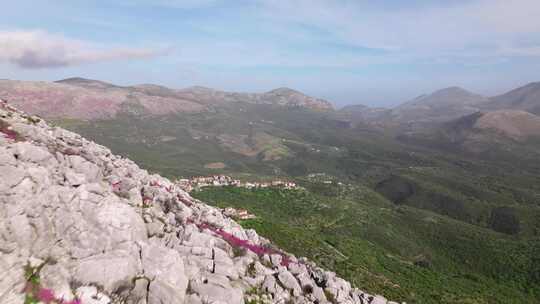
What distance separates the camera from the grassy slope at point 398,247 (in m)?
77.9

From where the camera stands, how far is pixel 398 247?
111 m

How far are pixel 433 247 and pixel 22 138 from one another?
381 feet

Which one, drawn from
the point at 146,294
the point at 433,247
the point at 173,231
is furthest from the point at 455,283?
the point at 146,294

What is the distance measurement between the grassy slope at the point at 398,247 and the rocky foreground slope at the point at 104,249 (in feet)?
111

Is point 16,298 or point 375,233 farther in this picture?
point 375,233

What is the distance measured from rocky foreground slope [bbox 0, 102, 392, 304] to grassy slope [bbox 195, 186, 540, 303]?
33.8m

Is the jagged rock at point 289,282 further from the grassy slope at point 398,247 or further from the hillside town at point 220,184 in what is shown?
the hillside town at point 220,184

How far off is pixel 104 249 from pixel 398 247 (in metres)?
100

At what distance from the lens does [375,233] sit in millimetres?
116500

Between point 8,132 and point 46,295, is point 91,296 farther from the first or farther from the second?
point 8,132

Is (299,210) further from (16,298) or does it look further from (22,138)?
(16,298)

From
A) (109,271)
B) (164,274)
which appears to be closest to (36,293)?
(109,271)

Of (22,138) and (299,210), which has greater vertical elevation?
(22,138)

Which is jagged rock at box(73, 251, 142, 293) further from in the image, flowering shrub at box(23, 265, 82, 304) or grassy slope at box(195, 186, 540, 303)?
grassy slope at box(195, 186, 540, 303)
